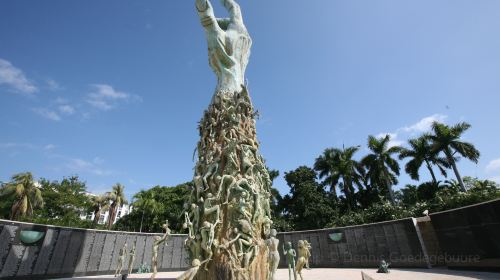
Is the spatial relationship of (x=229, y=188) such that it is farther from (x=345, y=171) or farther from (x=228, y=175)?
(x=345, y=171)

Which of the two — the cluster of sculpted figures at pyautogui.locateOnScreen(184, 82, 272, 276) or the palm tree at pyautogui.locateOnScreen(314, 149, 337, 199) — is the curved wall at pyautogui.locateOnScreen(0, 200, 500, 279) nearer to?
the cluster of sculpted figures at pyautogui.locateOnScreen(184, 82, 272, 276)

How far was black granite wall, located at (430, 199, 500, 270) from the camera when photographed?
9680mm

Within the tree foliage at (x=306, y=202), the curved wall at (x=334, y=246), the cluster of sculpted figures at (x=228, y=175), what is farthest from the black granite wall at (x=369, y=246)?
the tree foliage at (x=306, y=202)

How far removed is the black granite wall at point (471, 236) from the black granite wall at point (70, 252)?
15.7 meters

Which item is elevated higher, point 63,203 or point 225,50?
point 225,50

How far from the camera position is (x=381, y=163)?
2794 centimetres

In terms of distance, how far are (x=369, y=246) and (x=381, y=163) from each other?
1508cm

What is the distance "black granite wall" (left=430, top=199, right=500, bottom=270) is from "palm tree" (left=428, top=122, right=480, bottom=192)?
15.7 metres

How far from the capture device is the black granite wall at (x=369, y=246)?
1364 cm

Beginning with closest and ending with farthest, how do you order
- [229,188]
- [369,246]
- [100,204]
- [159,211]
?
[229,188]
[369,246]
[159,211]
[100,204]

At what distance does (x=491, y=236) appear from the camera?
9797 mm

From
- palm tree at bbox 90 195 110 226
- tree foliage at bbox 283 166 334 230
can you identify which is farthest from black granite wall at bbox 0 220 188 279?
palm tree at bbox 90 195 110 226

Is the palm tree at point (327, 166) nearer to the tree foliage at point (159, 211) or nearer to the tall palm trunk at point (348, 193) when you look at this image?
the tall palm trunk at point (348, 193)

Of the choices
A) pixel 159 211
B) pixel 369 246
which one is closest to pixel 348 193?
pixel 369 246
